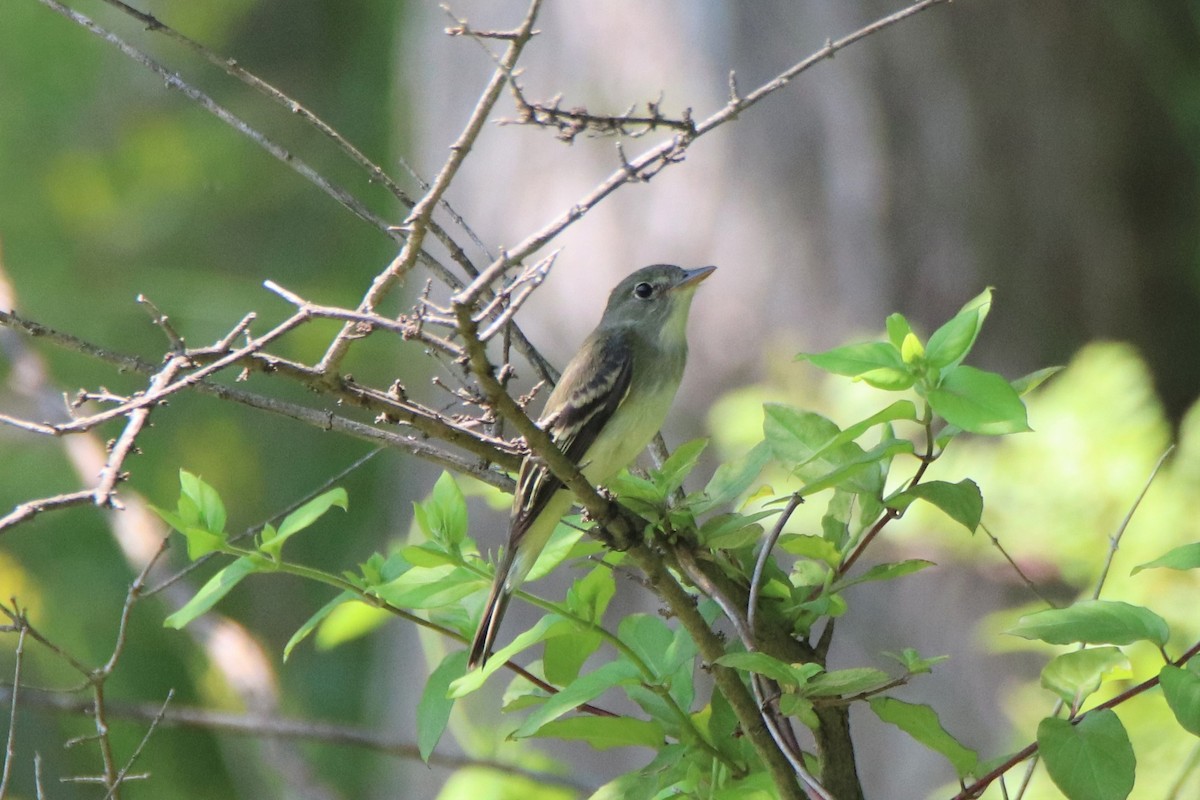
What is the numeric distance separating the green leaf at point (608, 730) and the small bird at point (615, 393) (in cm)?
41

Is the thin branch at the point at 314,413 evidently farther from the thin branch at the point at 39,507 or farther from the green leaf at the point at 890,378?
the green leaf at the point at 890,378

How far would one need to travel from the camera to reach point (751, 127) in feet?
13.3

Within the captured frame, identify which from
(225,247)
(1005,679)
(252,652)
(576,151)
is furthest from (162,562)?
(225,247)

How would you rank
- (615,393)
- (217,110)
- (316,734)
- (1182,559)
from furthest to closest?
(615,393) < (316,734) < (217,110) < (1182,559)

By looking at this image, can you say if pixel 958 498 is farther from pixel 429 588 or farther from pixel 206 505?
pixel 206 505

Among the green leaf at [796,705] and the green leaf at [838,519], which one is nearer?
the green leaf at [796,705]

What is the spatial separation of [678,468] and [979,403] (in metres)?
0.41

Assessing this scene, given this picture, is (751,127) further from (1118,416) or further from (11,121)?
(11,121)

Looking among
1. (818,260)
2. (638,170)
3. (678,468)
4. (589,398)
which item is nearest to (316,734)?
(589,398)

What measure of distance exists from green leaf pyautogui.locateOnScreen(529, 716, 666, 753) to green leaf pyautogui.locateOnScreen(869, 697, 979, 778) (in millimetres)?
249

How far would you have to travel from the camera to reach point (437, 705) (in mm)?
1384

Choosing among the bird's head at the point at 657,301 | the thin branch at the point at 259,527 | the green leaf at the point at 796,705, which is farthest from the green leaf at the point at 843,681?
the bird's head at the point at 657,301

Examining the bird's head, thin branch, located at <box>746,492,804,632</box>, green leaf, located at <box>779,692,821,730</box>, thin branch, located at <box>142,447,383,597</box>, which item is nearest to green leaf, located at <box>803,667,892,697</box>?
green leaf, located at <box>779,692,821,730</box>

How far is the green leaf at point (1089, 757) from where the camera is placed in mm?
1097
